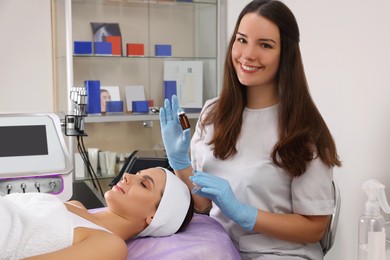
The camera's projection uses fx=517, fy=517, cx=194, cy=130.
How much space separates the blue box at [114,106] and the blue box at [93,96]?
0.06m

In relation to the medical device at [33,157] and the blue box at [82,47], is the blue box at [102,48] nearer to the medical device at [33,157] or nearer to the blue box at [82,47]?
the blue box at [82,47]

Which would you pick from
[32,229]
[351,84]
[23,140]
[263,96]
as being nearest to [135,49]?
[351,84]

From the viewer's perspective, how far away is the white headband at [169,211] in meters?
1.46

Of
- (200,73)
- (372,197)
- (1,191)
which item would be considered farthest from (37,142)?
(200,73)

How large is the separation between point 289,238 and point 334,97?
976mm

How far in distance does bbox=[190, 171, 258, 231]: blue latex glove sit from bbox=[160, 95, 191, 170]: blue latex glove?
239 mm

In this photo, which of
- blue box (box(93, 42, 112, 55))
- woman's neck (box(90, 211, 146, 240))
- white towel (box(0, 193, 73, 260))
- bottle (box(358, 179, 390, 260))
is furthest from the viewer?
blue box (box(93, 42, 112, 55))

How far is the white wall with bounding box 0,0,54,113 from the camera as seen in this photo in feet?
10.2

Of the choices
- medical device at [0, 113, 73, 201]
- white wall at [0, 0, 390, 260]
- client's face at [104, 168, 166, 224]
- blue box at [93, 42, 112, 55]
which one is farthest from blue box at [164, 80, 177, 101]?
client's face at [104, 168, 166, 224]

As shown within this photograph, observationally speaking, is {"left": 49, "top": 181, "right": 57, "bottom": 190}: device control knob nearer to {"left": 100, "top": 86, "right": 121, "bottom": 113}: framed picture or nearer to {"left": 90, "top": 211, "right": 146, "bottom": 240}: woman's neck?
{"left": 90, "top": 211, "right": 146, "bottom": 240}: woman's neck

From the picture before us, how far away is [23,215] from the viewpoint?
121 centimetres

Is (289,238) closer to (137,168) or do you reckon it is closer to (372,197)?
(372,197)

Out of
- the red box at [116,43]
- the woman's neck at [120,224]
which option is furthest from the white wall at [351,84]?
the red box at [116,43]

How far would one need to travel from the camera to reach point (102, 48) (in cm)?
321
